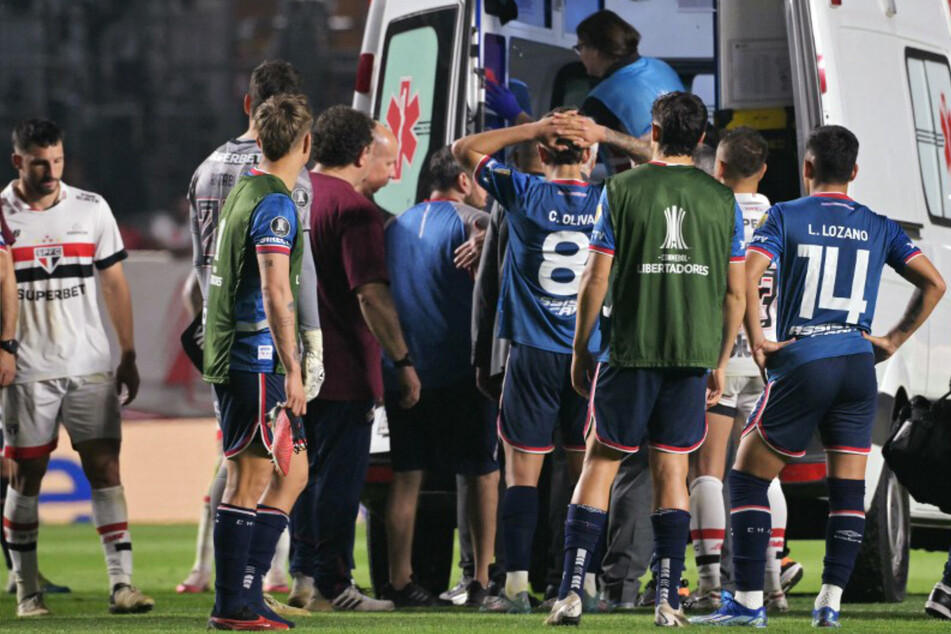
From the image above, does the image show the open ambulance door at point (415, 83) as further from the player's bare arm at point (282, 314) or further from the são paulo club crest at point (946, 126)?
the player's bare arm at point (282, 314)

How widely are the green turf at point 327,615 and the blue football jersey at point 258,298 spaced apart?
0.91m

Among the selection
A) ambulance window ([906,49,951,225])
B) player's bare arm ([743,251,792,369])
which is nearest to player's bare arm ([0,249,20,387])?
player's bare arm ([743,251,792,369])

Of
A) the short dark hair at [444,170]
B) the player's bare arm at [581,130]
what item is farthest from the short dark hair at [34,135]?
the player's bare arm at [581,130]

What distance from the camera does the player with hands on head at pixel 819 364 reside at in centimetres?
608

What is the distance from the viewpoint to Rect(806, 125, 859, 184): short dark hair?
6.19m

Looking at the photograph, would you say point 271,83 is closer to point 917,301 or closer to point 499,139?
point 499,139

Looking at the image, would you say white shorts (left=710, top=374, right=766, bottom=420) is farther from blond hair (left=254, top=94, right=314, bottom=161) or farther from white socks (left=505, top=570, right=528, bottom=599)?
blond hair (left=254, top=94, right=314, bottom=161)

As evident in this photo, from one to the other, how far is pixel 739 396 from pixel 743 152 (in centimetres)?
95

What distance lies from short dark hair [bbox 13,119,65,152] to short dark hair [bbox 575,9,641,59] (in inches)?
92.1

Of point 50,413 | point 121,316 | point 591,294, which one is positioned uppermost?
point 121,316

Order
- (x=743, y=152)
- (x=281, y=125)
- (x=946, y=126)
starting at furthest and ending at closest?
(x=946, y=126) → (x=743, y=152) → (x=281, y=125)

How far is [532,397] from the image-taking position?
681 centimetres

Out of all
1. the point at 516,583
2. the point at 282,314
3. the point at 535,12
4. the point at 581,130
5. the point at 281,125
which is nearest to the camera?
the point at 282,314

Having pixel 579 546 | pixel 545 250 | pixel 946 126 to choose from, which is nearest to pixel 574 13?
pixel 946 126
